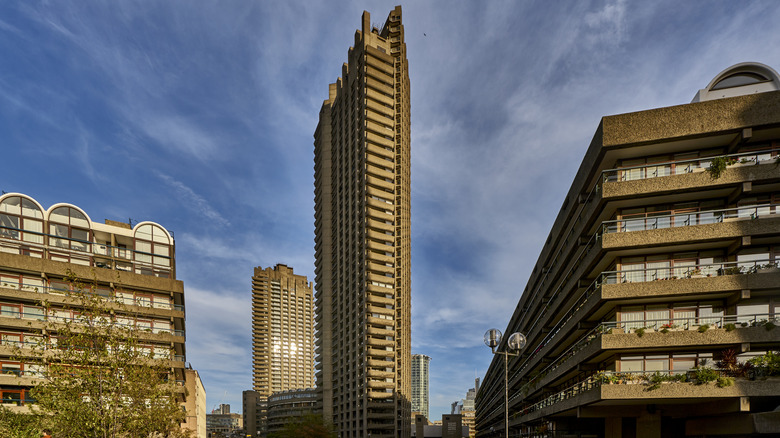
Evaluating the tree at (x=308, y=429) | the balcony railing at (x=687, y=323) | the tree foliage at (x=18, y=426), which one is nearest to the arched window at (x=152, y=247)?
the tree foliage at (x=18, y=426)

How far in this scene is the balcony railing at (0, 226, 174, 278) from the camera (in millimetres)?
38969

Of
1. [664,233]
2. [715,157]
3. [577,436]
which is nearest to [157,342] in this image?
[577,436]

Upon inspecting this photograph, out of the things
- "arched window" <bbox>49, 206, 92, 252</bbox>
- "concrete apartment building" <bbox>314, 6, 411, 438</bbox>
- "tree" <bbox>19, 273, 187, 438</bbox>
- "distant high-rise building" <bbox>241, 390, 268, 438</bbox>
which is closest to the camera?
"tree" <bbox>19, 273, 187, 438</bbox>

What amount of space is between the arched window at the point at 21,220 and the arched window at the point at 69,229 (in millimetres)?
959

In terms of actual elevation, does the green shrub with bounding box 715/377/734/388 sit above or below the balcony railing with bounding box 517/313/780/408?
below

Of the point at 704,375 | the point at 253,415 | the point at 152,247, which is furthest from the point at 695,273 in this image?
the point at 253,415

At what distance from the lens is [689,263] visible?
2470 centimetres

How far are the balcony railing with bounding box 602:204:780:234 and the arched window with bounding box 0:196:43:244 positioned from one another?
46843 millimetres

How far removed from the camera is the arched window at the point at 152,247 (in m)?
45.3

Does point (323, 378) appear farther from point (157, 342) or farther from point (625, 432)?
point (625, 432)

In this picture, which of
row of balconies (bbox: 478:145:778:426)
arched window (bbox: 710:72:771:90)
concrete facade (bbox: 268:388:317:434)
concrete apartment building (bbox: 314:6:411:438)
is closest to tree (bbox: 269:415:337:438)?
concrete apartment building (bbox: 314:6:411:438)

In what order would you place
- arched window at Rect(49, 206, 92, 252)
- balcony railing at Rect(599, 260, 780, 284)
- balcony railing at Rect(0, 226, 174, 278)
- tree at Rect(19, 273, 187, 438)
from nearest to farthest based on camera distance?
tree at Rect(19, 273, 187, 438)
balcony railing at Rect(599, 260, 780, 284)
balcony railing at Rect(0, 226, 174, 278)
arched window at Rect(49, 206, 92, 252)

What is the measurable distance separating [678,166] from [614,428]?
1837 cm

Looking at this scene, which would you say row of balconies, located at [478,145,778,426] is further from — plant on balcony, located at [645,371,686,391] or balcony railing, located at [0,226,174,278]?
balcony railing, located at [0,226,174,278]
